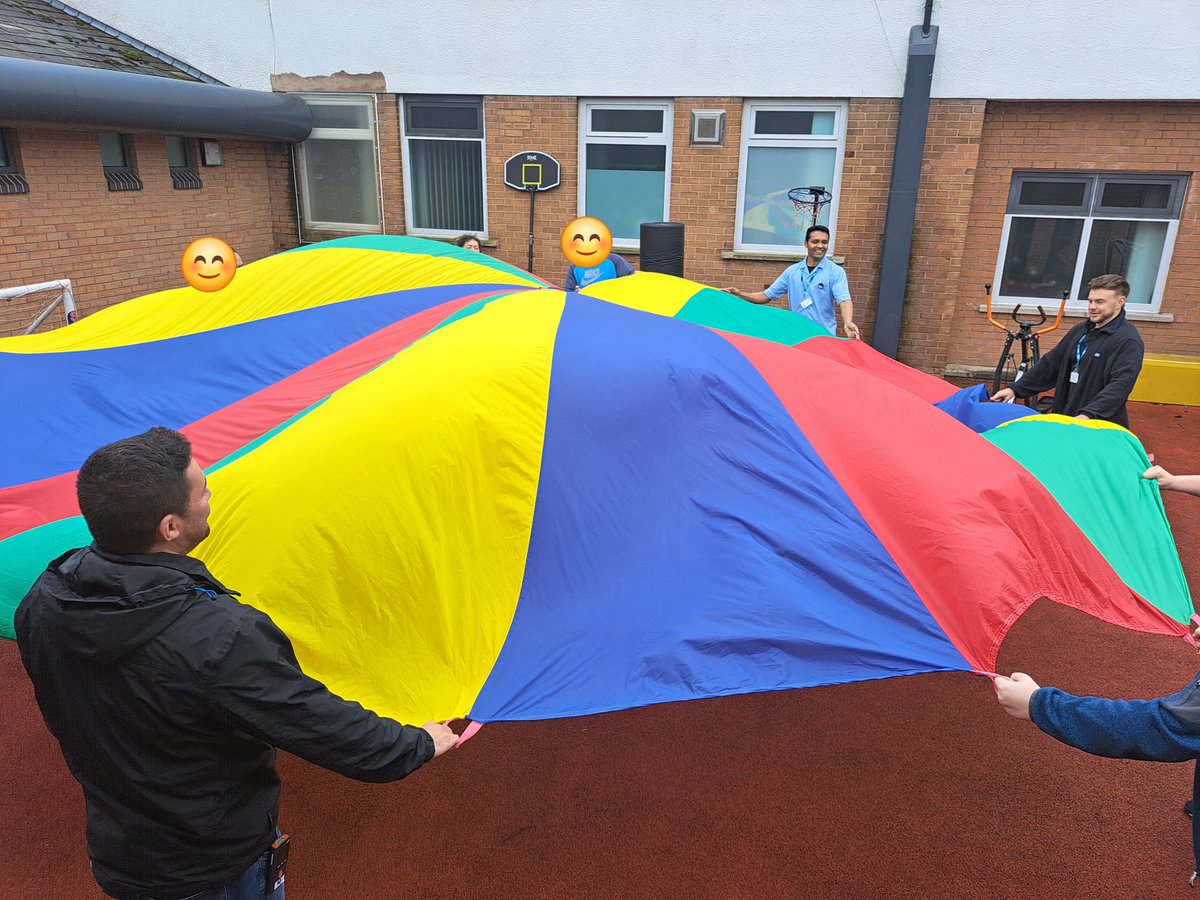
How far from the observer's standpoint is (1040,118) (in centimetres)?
831

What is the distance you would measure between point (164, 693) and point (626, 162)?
8506 millimetres

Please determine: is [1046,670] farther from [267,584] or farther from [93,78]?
[93,78]

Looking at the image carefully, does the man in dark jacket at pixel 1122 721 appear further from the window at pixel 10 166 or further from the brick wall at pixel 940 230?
the window at pixel 10 166

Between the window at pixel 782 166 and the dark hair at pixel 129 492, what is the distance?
8.15 metres

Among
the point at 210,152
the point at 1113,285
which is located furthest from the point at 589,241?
the point at 210,152

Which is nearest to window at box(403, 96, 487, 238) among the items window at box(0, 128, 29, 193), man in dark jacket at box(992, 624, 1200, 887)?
window at box(0, 128, 29, 193)

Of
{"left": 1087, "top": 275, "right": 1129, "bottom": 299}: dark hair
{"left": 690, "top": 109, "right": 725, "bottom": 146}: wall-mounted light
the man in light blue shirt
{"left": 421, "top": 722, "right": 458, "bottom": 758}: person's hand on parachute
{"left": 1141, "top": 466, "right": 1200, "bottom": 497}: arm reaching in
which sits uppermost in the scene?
{"left": 690, "top": 109, "right": 725, "bottom": 146}: wall-mounted light

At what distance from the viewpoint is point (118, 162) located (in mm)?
8555

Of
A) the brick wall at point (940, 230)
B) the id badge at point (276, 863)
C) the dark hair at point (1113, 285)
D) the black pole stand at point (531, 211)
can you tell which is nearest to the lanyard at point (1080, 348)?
the dark hair at point (1113, 285)

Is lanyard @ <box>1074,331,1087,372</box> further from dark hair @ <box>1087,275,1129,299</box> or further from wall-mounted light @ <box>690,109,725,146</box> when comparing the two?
wall-mounted light @ <box>690,109,725,146</box>

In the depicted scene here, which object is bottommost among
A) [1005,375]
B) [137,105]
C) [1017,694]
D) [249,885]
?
[1005,375]

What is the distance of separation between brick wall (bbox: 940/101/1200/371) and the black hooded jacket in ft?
27.6

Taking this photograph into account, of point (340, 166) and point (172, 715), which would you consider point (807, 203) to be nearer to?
point (340, 166)

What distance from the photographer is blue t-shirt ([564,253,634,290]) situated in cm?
586
